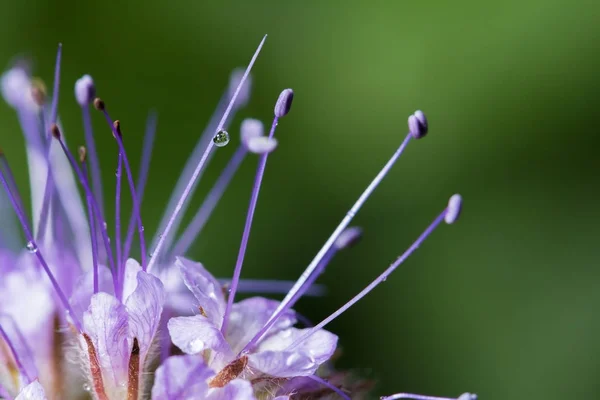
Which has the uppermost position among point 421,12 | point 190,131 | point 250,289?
point 421,12

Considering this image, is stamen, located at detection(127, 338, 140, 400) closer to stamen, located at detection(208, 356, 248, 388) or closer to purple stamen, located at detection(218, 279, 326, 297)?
stamen, located at detection(208, 356, 248, 388)

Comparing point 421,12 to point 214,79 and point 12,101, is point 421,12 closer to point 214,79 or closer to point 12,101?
point 214,79

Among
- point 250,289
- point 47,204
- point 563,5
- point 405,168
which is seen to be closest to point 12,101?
point 47,204

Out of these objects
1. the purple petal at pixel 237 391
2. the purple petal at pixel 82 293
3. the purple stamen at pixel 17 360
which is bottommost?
the purple stamen at pixel 17 360

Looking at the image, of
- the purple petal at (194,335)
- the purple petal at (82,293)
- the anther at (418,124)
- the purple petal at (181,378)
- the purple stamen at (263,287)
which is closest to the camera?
the purple petal at (181,378)

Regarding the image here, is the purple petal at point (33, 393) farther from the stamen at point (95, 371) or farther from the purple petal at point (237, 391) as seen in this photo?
the purple petal at point (237, 391)

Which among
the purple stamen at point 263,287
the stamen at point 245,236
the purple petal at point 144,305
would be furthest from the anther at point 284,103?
the purple stamen at point 263,287
